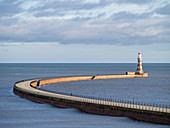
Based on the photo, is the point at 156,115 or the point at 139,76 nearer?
the point at 156,115

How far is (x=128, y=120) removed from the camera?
4719 centimetres

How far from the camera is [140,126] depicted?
144ft

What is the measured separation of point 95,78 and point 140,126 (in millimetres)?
101212

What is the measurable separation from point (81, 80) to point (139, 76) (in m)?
28.5

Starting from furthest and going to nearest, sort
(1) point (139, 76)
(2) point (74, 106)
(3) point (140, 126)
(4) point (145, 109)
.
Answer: (1) point (139, 76), (2) point (74, 106), (4) point (145, 109), (3) point (140, 126)

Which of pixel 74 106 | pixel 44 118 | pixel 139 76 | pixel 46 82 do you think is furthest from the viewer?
pixel 139 76

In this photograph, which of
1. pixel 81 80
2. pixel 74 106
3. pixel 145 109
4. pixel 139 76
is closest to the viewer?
pixel 145 109

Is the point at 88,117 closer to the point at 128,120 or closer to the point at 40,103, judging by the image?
the point at 128,120

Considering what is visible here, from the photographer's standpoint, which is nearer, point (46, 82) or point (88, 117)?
point (88, 117)

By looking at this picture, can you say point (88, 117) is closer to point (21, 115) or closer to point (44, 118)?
point (44, 118)

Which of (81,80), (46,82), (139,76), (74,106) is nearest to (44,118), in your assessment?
(74,106)

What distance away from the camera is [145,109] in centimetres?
4681

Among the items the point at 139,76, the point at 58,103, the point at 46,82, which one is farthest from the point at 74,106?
the point at 139,76

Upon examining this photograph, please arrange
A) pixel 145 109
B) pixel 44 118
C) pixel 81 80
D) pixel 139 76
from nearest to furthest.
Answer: pixel 145 109 < pixel 44 118 < pixel 81 80 < pixel 139 76
